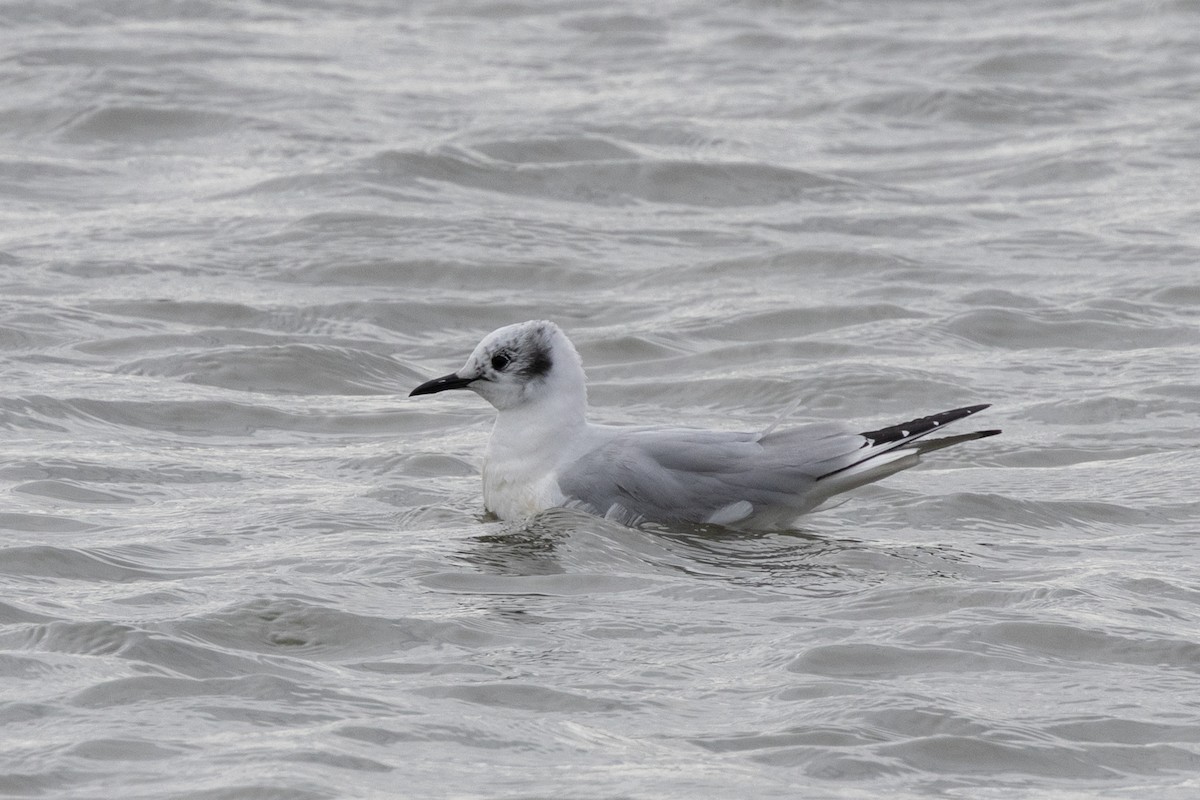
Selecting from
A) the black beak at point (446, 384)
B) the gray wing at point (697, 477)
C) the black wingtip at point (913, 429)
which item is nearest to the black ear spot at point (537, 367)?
the black beak at point (446, 384)

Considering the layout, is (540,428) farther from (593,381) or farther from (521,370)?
(593,381)

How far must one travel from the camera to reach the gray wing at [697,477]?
691 centimetres

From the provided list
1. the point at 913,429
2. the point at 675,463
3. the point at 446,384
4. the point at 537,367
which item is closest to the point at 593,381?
the point at 537,367

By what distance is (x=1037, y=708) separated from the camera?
17.7 ft

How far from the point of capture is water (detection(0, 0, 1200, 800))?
521 centimetres

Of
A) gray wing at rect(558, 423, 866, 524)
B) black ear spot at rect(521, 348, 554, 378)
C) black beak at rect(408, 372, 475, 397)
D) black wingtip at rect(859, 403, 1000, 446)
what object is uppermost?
black ear spot at rect(521, 348, 554, 378)

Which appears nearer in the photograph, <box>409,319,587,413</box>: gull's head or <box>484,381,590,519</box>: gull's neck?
<box>484,381,590,519</box>: gull's neck

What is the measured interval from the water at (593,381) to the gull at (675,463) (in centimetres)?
12

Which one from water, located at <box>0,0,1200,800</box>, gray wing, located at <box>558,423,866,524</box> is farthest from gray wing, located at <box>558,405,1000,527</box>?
water, located at <box>0,0,1200,800</box>

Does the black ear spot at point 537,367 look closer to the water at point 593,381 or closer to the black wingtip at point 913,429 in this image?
the water at point 593,381

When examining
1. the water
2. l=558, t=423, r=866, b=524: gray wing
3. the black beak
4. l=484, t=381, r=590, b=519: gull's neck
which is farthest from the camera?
the black beak

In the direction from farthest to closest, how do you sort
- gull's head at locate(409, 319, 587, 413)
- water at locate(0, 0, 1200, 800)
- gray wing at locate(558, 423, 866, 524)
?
gull's head at locate(409, 319, 587, 413)
gray wing at locate(558, 423, 866, 524)
water at locate(0, 0, 1200, 800)

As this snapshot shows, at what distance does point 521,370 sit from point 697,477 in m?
0.80

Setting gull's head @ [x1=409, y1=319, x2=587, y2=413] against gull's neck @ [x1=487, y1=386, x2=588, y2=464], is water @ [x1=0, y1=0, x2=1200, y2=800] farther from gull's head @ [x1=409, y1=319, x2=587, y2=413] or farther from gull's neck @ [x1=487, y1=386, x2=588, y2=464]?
gull's head @ [x1=409, y1=319, x2=587, y2=413]
